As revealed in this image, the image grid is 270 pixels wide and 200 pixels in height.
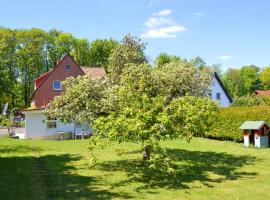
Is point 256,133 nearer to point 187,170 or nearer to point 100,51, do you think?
point 187,170

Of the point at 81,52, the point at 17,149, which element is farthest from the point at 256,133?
the point at 81,52

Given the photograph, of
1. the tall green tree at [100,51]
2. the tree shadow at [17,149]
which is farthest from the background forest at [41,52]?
the tree shadow at [17,149]

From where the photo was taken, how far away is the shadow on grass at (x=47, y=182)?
46.2 feet

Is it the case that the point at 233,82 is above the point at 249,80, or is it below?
below

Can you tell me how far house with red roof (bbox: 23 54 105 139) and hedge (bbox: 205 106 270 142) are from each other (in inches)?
552

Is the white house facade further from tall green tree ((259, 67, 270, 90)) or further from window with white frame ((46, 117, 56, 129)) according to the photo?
tall green tree ((259, 67, 270, 90))

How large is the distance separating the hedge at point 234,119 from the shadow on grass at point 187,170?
713cm

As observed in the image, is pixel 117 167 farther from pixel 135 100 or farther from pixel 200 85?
pixel 200 85

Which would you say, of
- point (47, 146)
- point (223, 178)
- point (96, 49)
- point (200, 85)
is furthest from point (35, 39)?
point (223, 178)

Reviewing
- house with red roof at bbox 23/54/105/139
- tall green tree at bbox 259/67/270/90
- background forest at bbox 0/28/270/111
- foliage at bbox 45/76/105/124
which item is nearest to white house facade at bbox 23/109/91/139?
house with red roof at bbox 23/54/105/139

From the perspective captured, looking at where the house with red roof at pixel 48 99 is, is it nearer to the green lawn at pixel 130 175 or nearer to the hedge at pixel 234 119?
the green lawn at pixel 130 175

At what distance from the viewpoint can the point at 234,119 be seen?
102 ft

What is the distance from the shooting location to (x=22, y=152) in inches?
984

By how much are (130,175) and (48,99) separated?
28.6 meters
